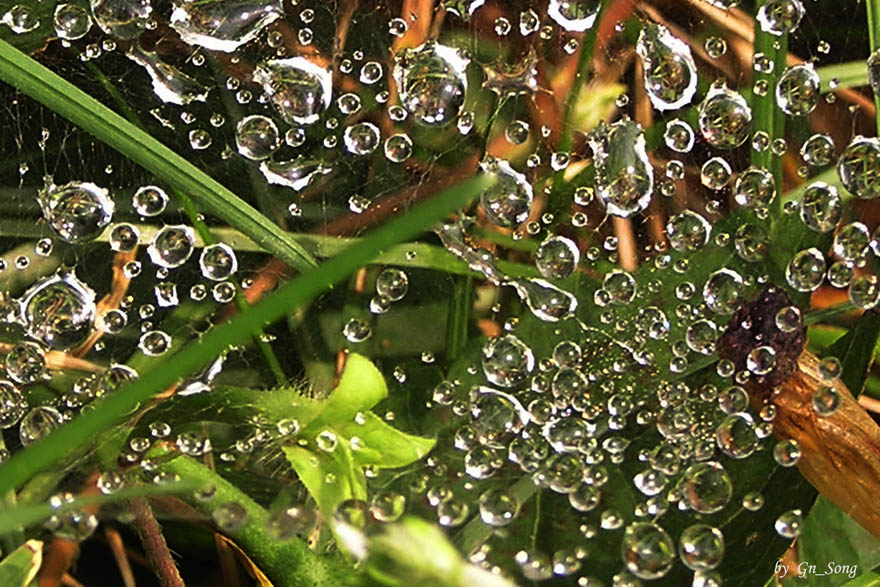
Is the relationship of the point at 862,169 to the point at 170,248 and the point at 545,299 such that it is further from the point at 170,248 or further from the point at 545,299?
the point at 170,248

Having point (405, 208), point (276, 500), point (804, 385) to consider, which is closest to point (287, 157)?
point (405, 208)

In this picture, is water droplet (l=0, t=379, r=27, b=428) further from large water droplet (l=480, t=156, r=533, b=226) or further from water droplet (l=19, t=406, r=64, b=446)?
large water droplet (l=480, t=156, r=533, b=226)

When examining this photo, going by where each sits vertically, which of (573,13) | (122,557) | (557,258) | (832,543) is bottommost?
(122,557)

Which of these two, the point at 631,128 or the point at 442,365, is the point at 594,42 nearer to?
the point at 631,128

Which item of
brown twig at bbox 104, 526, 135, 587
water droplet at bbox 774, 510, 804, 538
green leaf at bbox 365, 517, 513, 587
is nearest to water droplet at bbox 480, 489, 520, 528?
green leaf at bbox 365, 517, 513, 587

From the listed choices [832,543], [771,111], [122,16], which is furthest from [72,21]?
[832,543]

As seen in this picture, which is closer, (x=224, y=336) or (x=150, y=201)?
(x=224, y=336)
